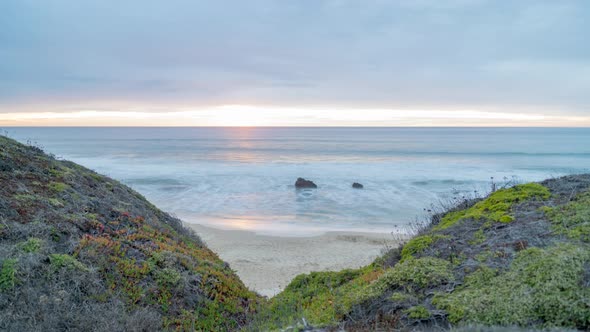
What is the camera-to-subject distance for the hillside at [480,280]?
3.74 m

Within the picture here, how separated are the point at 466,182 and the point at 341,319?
40396 mm

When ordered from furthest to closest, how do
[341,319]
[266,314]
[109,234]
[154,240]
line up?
[154,240] < [109,234] < [266,314] < [341,319]

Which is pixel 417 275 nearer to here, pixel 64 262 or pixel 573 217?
pixel 573 217

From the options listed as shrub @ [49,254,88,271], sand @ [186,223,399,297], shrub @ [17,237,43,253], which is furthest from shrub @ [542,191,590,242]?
shrub @ [17,237,43,253]

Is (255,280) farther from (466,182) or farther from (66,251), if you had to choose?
(466,182)

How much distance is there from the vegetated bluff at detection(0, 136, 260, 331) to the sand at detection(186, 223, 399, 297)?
4.43m

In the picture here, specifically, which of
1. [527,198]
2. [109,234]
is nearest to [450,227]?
[527,198]

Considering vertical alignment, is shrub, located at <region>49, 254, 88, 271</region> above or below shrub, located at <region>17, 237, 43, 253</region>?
below

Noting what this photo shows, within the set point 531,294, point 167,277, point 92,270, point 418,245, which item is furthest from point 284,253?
point 531,294

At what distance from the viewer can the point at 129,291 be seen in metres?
6.29

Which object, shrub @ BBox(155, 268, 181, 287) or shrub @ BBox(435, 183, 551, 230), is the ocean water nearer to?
shrub @ BBox(435, 183, 551, 230)

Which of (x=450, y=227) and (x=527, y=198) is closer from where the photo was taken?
(x=450, y=227)

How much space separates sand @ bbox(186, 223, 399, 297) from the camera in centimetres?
1409

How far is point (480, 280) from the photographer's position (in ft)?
15.2
